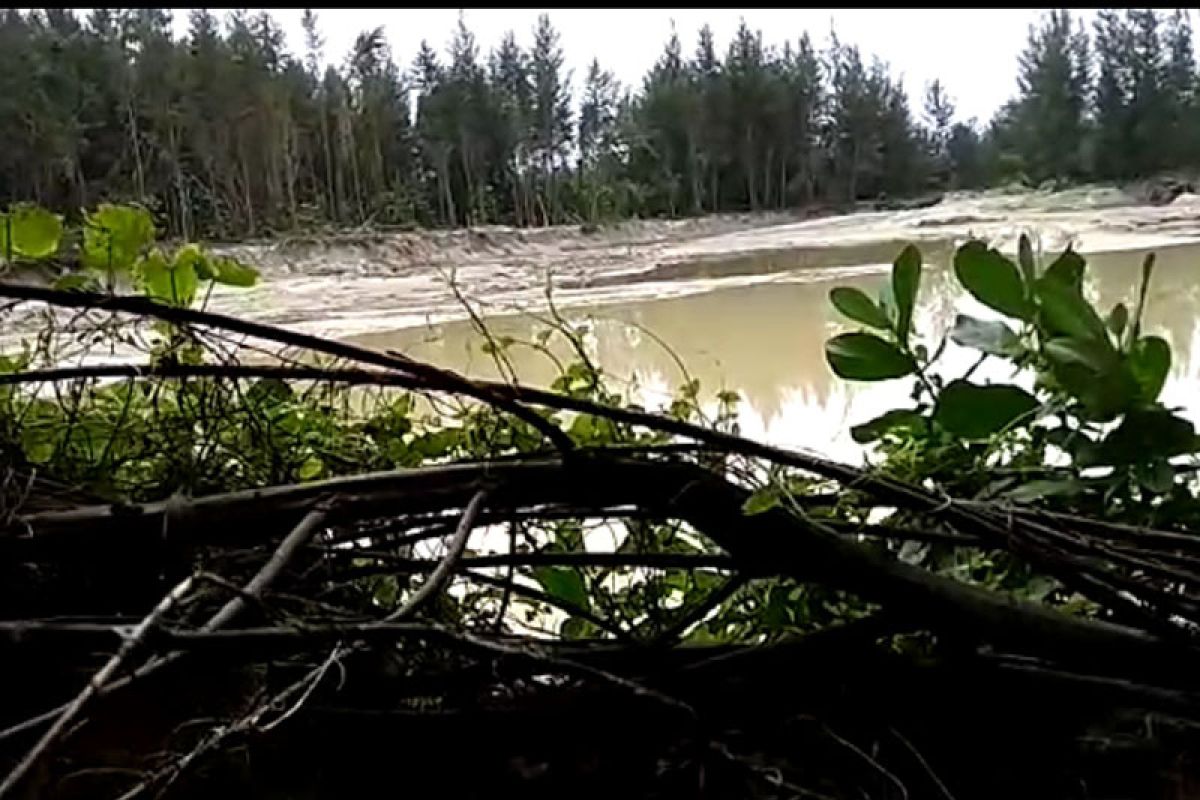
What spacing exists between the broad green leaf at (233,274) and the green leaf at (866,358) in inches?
12.2

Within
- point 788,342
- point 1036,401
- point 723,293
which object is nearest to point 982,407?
point 1036,401

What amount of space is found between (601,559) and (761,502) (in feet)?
0.33

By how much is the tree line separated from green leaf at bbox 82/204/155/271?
15cm

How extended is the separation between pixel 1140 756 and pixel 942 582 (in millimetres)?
139

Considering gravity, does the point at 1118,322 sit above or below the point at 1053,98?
below

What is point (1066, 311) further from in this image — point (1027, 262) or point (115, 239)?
point (115, 239)

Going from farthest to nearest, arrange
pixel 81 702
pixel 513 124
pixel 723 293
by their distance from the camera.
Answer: pixel 723 293 → pixel 513 124 → pixel 81 702

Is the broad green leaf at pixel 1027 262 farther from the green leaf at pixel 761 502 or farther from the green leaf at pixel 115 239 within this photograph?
the green leaf at pixel 115 239

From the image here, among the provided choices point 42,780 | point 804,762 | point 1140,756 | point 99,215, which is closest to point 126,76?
point 99,215

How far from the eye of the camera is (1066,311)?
0.53 metres

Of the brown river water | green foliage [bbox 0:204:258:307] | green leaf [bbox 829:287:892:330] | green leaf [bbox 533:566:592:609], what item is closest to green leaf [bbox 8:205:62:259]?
green foliage [bbox 0:204:258:307]

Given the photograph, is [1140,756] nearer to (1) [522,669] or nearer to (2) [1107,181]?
(1) [522,669]

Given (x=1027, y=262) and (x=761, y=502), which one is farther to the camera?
(x=1027, y=262)

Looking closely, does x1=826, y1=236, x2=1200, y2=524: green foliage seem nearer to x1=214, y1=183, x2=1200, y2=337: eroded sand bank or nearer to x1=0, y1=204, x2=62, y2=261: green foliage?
x1=214, y1=183, x2=1200, y2=337: eroded sand bank
